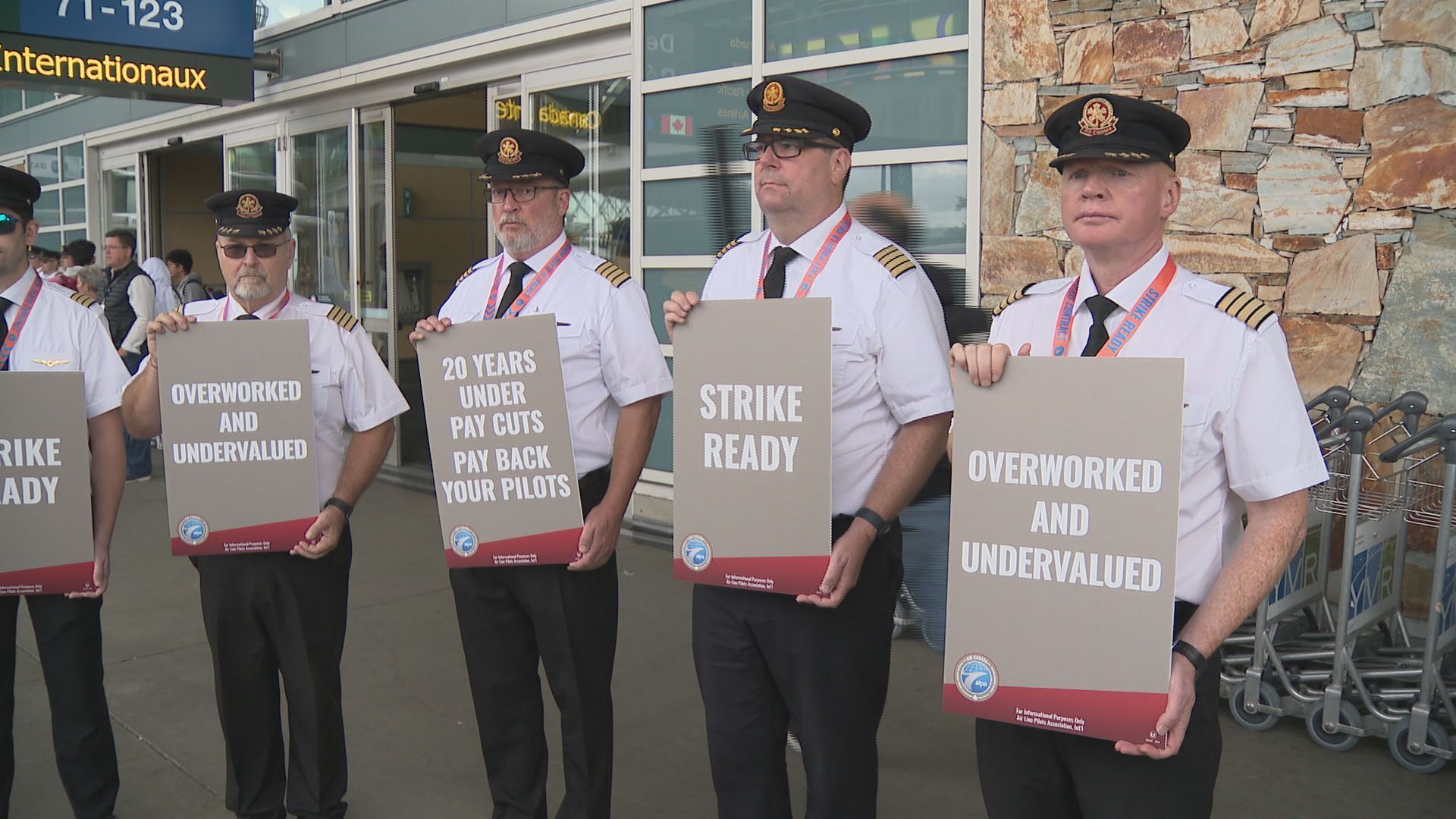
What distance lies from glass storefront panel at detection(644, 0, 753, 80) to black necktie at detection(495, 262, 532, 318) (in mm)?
3435

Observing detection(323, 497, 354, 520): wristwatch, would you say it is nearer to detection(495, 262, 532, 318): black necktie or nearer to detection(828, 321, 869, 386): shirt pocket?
detection(495, 262, 532, 318): black necktie

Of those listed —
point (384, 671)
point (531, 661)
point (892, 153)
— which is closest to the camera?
point (531, 661)

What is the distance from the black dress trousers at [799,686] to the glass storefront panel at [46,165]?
14845mm

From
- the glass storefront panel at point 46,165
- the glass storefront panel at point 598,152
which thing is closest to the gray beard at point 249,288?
the glass storefront panel at point 598,152

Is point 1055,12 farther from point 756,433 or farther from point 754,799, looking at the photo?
point 754,799

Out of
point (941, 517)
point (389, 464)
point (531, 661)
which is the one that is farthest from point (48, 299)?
point (389, 464)

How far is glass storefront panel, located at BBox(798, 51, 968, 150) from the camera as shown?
16.8 ft

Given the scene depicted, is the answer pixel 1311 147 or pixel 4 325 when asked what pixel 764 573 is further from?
pixel 1311 147

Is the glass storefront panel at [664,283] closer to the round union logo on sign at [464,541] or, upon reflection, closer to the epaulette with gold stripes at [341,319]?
the epaulette with gold stripes at [341,319]

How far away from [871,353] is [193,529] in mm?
1765

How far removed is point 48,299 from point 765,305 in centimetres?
196

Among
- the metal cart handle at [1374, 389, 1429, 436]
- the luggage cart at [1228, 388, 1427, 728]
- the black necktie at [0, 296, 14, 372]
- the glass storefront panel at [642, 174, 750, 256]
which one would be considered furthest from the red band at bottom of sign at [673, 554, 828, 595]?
the glass storefront panel at [642, 174, 750, 256]

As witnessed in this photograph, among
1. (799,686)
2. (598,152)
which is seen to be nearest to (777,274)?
(799,686)

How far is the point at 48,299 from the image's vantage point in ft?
9.59
